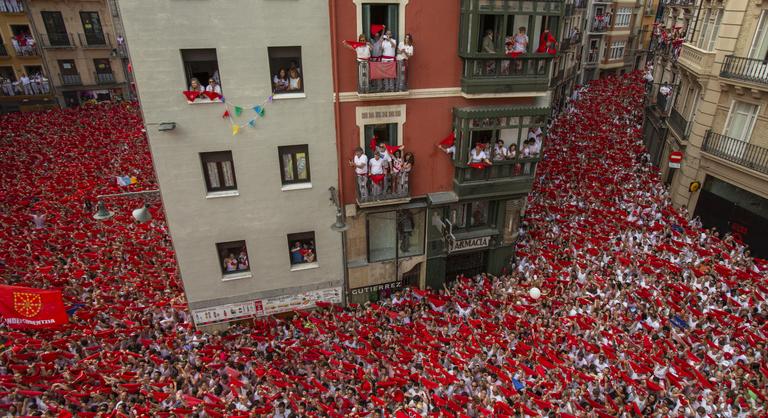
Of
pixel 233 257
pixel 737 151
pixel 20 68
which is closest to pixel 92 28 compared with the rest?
pixel 20 68

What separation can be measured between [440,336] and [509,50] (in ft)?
39.5

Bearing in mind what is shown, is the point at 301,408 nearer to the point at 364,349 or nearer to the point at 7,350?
the point at 364,349

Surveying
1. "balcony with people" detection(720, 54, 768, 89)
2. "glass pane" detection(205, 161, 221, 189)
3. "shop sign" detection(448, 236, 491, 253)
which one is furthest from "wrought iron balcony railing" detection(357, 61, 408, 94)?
"balcony with people" detection(720, 54, 768, 89)

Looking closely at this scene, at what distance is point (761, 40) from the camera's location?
21016mm

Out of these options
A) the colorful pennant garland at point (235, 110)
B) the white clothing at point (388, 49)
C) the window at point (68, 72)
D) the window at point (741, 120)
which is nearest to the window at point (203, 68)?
the colorful pennant garland at point (235, 110)

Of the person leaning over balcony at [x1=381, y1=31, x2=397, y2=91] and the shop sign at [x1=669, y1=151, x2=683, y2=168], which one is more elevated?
the person leaning over balcony at [x1=381, y1=31, x2=397, y2=91]

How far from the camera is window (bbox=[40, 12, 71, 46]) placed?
40.6m

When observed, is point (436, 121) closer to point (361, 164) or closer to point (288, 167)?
point (361, 164)

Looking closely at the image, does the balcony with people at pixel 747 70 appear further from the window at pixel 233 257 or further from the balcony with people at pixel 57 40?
the balcony with people at pixel 57 40

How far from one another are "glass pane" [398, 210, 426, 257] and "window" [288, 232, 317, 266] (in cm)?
406

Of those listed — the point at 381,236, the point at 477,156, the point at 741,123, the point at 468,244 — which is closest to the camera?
the point at 477,156

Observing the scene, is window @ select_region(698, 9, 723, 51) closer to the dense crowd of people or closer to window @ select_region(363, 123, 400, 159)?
the dense crowd of people

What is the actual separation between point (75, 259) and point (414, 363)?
690 inches

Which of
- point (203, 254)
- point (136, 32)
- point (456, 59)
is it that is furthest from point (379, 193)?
point (136, 32)
